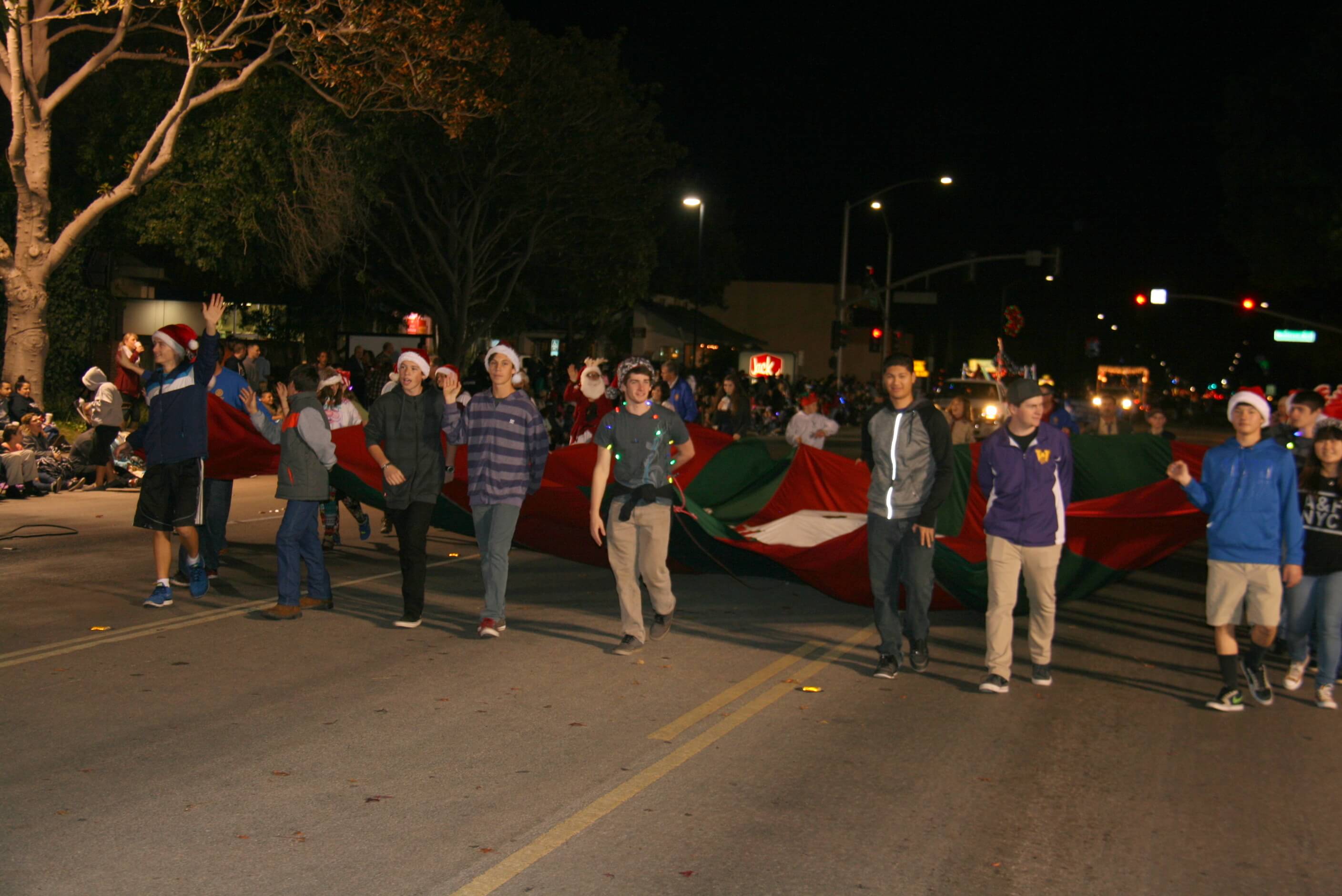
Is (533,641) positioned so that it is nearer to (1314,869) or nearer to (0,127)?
(1314,869)

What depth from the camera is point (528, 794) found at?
18.6ft

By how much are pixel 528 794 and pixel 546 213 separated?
32821 millimetres

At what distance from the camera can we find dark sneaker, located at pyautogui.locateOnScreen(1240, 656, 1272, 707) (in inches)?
309

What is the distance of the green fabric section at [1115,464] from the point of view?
11.5 meters

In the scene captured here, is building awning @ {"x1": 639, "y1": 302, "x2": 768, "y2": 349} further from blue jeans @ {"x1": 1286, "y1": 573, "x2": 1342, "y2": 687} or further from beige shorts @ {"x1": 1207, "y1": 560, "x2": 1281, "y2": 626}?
beige shorts @ {"x1": 1207, "y1": 560, "x2": 1281, "y2": 626}

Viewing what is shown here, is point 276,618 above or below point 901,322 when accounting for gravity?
below

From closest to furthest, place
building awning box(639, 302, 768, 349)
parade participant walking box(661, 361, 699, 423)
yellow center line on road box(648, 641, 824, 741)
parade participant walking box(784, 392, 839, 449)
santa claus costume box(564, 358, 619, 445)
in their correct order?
yellow center line on road box(648, 641, 824, 741)
santa claus costume box(564, 358, 619, 445)
parade participant walking box(784, 392, 839, 449)
parade participant walking box(661, 361, 699, 423)
building awning box(639, 302, 768, 349)

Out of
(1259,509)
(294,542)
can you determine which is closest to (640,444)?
(294,542)

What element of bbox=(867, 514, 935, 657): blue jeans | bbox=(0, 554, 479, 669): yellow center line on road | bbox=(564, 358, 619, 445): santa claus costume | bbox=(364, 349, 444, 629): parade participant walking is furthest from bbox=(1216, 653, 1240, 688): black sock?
bbox=(564, 358, 619, 445): santa claus costume

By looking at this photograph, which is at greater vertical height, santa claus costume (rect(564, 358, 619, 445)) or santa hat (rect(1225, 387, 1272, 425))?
santa hat (rect(1225, 387, 1272, 425))

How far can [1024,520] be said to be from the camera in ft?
26.0

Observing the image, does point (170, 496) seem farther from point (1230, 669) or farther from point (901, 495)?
point (1230, 669)

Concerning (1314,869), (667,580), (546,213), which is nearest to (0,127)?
(546,213)

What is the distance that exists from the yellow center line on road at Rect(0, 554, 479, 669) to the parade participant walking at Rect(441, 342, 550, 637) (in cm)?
192
